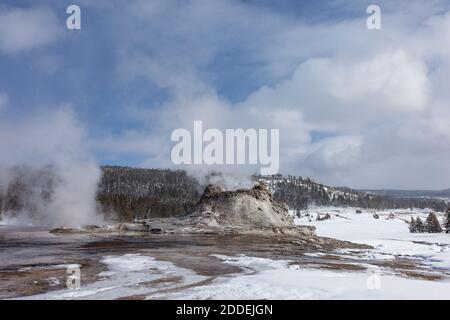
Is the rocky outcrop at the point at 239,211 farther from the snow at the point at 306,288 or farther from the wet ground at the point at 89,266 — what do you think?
the snow at the point at 306,288

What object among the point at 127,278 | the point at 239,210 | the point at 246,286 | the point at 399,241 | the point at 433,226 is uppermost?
the point at 239,210

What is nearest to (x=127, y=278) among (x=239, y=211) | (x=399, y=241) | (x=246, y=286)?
(x=246, y=286)

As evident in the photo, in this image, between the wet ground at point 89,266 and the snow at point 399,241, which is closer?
the wet ground at point 89,266

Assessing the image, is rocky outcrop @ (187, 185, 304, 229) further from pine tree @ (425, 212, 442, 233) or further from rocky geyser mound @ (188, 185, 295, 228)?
pine tree @ (425, 212, 442, 233)

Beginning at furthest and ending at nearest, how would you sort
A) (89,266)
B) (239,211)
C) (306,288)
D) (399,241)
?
1. (399,241)
2. (239,211)
3. (89,266)
4. (306,288)

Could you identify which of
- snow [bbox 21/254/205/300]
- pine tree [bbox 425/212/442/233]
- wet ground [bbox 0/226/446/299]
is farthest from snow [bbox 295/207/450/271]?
snow [bbox 21/254/205/300]

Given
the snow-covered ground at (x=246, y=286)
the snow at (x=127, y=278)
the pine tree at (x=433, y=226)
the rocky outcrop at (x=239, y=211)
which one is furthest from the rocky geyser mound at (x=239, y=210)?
the pine tree at (x=433, y=226)

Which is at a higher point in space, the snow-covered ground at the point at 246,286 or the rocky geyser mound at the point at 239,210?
the rocky geyser mound at the point at 239,210

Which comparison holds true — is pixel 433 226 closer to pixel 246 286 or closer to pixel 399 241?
pixel 399 241

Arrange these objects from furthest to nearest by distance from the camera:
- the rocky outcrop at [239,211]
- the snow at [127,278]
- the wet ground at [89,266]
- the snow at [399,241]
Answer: the rocky outcrop at [239,211], the snow at [399,241], the wet ground at [89,266], the snow at [127,278]

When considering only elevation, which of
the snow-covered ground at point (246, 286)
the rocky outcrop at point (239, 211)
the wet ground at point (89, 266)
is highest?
the rocky outcrop at point (239, 211)

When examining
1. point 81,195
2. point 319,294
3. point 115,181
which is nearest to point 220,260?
point 319,294
